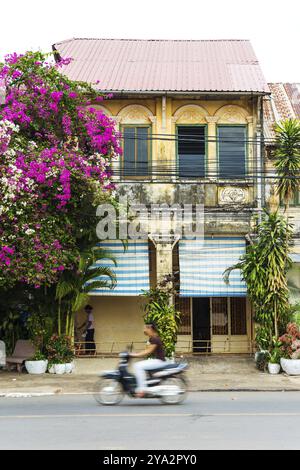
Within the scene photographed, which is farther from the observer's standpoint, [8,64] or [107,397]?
[8,64]

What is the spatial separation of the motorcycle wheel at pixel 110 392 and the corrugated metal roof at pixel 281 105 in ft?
35.5

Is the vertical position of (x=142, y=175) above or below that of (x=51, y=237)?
above

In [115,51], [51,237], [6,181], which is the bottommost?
[51,237]

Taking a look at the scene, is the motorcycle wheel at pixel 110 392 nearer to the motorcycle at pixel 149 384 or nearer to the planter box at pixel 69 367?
the motorcycle at pixel 149 384

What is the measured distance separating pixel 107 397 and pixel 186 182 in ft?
29.0

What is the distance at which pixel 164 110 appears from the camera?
1880 cm

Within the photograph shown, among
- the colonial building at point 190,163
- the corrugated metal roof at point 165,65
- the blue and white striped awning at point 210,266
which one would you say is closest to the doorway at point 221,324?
the colonial building at point 190,163

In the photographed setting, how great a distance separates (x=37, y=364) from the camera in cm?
1655

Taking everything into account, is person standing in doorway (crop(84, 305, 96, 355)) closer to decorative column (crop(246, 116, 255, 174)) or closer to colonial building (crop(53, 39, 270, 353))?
colonial building (crop(53, 39, 270, 353))

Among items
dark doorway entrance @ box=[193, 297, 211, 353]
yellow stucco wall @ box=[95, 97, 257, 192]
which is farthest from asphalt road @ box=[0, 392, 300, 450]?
yellow stucco wall @ box=[95, 97, 257, 192]

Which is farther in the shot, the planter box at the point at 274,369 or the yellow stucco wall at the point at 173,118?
the yellow stucco wall at the point at 173,118

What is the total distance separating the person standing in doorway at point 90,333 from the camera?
1911 centimetres
